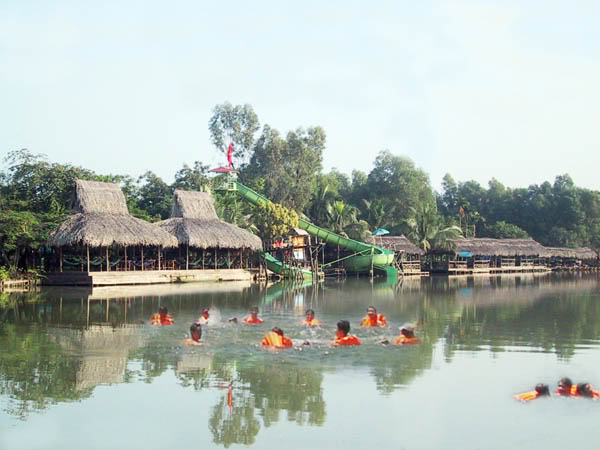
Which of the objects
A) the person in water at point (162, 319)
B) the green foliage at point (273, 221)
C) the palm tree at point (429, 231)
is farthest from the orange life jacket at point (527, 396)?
the palm tree at point (429, 231)

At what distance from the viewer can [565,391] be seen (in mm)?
9625

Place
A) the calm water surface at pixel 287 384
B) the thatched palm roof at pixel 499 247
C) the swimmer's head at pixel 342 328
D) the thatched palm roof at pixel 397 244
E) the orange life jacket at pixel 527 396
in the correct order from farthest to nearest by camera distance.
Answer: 1. the thatched palm roof at pixel 499 247
2. the thatched palm roof at pixel 397 244
3. the swimmer's head at pixel 342 328
4. the orange life jacket at pixel 527 396
5. the calm water surface at pixel 287 384

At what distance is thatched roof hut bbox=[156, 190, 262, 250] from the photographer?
105 feet

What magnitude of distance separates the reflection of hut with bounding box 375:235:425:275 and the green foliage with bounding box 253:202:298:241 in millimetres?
9810

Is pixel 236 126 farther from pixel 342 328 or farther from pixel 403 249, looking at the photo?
pixel 342 328

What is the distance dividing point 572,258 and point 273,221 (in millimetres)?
34549

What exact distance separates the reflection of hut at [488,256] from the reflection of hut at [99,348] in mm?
37564

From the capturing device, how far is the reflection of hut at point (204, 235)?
32.2 m

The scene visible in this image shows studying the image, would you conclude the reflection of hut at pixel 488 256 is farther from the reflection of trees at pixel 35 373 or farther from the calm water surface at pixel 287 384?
the reflection of trees at pixel 35 373

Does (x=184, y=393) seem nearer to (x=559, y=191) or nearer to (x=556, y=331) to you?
(x=556, y=331)

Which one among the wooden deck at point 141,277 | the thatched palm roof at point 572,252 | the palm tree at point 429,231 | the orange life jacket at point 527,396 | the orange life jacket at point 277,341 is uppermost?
the palm tree at point 429,231

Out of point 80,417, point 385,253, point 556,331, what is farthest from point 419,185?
point 80,417

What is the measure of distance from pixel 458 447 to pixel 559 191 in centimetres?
6334

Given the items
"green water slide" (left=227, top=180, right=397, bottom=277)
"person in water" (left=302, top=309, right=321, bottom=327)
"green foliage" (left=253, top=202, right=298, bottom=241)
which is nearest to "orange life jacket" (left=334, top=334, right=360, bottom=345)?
"person in water" (left=302, top=309, right=321, bottom=327)
